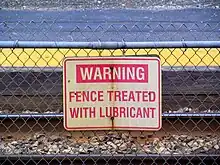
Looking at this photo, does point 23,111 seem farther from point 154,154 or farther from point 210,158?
point 210,158

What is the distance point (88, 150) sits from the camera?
494 centimetres

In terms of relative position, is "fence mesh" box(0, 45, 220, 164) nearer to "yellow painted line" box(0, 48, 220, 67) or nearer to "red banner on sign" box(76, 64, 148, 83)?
"yellow painted line" box(0, 48, 220, 67)

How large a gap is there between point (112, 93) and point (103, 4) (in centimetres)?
869

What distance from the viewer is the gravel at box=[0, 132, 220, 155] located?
4.94 metres

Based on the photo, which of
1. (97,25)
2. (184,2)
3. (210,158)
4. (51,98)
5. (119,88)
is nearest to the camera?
(119,88)

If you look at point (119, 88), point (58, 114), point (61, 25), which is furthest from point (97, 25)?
point (119, 88)

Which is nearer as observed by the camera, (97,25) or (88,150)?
(88,150)

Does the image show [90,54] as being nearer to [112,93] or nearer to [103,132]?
[103,132]

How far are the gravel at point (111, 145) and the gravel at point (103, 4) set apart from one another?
21.8ft

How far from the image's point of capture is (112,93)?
3354mm

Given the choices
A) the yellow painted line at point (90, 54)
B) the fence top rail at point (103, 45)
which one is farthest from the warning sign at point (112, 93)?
the yellow painted line at point (90, 54)

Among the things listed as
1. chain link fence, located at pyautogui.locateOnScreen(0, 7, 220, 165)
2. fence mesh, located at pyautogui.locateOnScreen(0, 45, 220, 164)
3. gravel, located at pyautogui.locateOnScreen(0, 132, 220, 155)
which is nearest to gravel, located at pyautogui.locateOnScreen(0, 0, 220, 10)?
chain link fence, located at pyautogui.locateOnScreen(0, 7, 220, 165)

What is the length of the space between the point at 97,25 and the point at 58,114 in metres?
4.51

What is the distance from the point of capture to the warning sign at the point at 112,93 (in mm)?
3281
